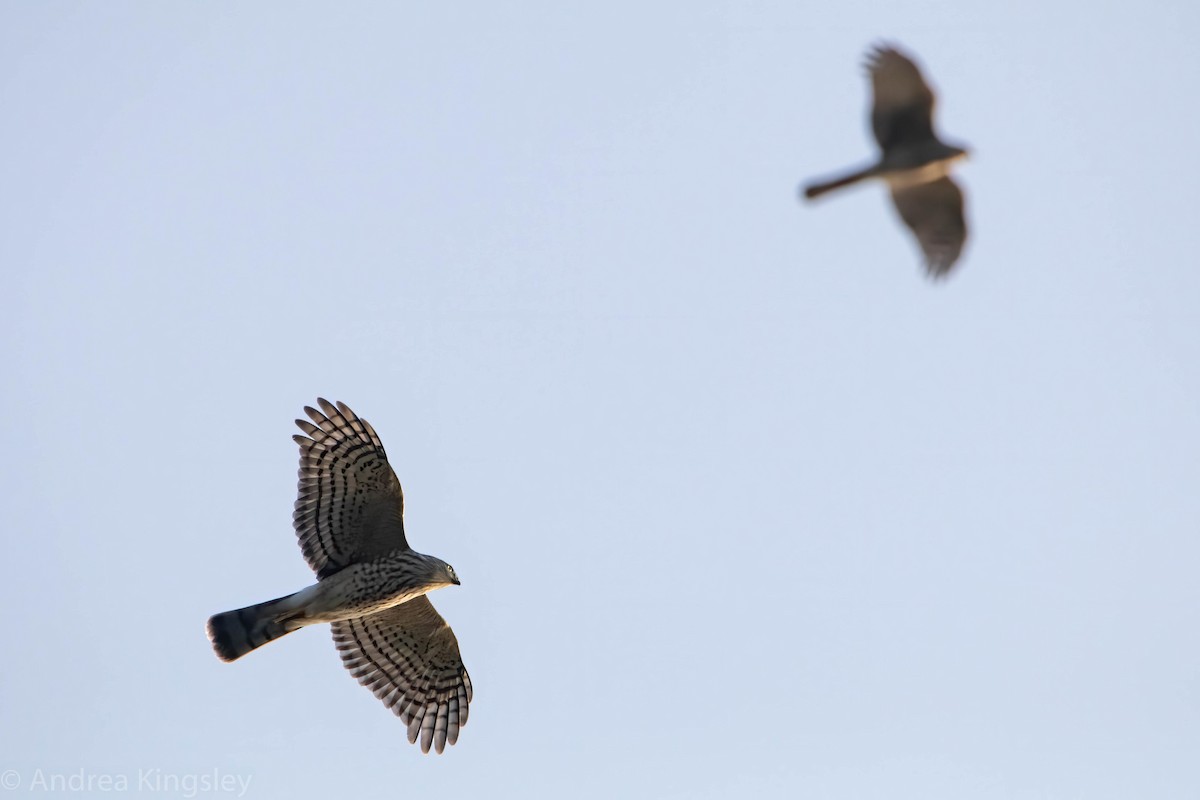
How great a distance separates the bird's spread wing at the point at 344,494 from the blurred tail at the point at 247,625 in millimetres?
444

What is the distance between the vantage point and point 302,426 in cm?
1482

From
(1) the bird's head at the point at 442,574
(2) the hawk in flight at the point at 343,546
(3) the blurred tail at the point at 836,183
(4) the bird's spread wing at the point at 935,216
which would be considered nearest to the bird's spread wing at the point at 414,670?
(2) the hawk in flight at the point at 343,546

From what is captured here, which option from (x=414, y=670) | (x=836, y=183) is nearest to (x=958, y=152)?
(x=836, y=183)

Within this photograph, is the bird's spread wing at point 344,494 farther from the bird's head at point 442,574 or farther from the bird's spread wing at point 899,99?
the bird's spread wing at point 899,99

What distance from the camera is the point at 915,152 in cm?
1256

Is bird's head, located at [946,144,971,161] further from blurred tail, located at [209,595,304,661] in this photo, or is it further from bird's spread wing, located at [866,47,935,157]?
blurred tail, located at [209,595,304,661]

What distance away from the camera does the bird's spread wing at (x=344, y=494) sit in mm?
14711

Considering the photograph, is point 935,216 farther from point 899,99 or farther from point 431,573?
point 431,573

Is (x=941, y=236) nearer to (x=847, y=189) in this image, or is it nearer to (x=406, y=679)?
(x=847, y=189)

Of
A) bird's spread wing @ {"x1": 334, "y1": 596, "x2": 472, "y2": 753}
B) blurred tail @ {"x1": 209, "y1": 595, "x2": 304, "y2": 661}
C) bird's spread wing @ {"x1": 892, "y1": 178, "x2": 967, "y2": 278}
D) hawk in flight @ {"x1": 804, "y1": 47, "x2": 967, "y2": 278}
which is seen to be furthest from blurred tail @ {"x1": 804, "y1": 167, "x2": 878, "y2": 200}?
blurred tail @ {"x1": 209, "y1": 595, "x2": 304, "y2": 661}

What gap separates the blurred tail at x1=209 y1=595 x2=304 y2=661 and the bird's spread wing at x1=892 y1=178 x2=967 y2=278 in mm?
6067

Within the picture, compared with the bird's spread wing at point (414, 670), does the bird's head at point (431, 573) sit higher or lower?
higher

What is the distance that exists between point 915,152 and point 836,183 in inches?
28.2

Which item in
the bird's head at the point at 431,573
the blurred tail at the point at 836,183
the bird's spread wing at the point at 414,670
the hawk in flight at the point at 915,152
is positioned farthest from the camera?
the bird's spread wing at the point at 414,670
